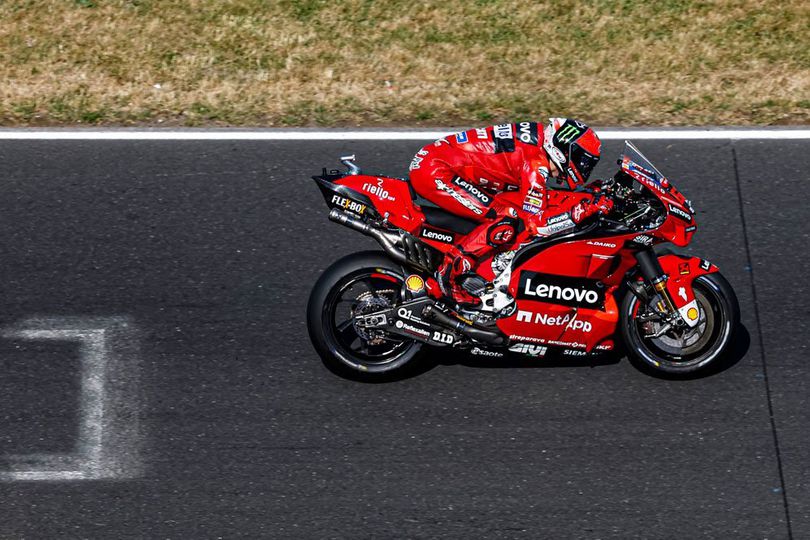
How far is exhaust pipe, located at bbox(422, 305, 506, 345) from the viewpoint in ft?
25.4

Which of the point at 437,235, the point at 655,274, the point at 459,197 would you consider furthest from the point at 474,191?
the point at 655,274

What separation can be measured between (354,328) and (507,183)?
1.39 metres

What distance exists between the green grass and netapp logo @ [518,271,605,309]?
3.21m

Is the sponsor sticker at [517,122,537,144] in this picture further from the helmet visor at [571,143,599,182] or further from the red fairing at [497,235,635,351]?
the red fairing at [497,235,635,351]

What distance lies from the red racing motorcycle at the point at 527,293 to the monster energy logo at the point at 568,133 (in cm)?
35

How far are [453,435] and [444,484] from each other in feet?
1.39

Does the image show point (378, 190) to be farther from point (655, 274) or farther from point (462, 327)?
point (655, 274)

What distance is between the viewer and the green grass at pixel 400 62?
10.7 metres

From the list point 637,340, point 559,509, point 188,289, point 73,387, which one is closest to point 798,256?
point 637,340

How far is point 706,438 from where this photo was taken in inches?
299

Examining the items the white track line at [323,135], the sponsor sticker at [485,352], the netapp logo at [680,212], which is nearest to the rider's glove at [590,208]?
the netapp logo at [680,212]

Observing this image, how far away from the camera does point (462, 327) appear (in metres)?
7.75

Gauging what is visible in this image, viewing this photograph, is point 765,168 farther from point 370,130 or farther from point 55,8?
point 55,8

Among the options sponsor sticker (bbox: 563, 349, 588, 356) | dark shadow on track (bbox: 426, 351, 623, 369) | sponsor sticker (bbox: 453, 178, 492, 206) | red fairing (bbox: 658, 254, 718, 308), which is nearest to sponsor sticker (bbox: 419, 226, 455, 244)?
sponsor sticker (bbox: 453, 178, 492, 206)
